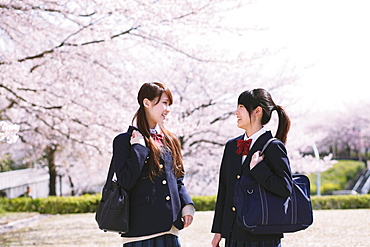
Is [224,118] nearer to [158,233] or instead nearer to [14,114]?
[14,114]

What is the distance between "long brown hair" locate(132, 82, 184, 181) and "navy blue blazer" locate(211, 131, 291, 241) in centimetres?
28

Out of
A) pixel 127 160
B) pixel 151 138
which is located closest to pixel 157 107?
pixel 151 138

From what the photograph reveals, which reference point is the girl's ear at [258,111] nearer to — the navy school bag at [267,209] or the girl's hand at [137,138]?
the navy school bag at [267,209]

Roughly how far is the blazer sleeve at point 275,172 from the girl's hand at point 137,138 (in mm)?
634

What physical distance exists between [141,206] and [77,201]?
920cm

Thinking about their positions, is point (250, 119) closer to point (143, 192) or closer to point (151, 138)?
point (151, 138)

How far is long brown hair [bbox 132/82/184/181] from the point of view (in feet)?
8.64

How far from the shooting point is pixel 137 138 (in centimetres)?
264

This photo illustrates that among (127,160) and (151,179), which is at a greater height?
(127,160)

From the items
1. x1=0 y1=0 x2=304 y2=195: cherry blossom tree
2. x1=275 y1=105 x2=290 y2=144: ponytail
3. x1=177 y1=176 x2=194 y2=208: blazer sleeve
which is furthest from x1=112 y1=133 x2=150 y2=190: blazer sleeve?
x1=0 y1=0 x2=304 y2=195: cherry blossom tree

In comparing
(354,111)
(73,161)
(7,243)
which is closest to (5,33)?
(7,243)

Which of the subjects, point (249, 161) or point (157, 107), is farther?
point (157, 107)

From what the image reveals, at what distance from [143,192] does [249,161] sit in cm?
61

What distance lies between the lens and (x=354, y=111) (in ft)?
94.5
